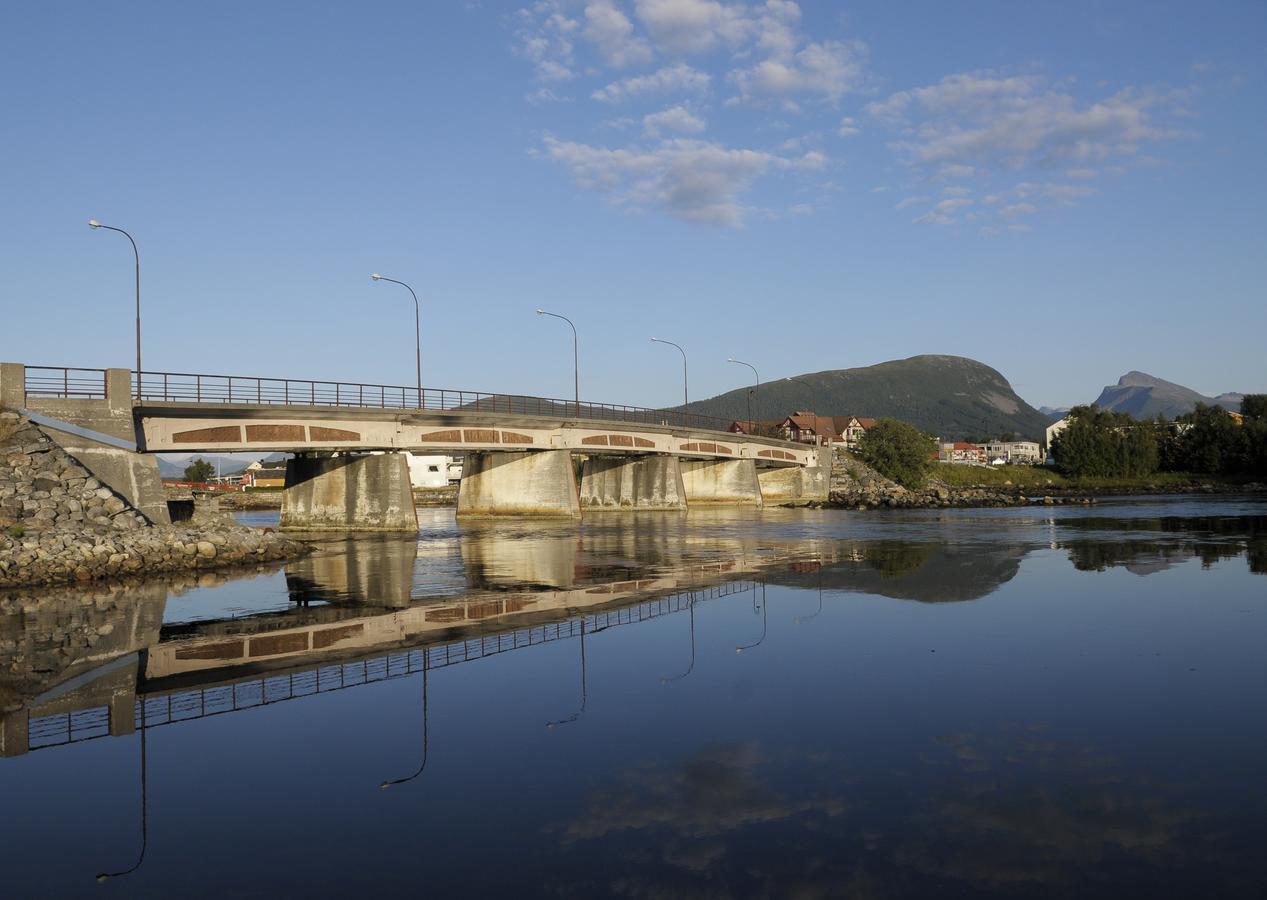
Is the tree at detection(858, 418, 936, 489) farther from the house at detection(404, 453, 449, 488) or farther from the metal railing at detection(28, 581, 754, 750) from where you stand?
the metal railing at detection(28, 581, 754, 750)

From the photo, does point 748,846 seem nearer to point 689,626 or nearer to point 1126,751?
point 1126,751

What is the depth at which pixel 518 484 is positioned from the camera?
67688 mm

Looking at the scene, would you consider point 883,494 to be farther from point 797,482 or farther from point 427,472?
point 427,472

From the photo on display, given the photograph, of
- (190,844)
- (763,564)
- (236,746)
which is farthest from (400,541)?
(190,844)

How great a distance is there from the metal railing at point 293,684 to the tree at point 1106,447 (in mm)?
144340

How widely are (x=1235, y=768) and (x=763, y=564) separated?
20426mm

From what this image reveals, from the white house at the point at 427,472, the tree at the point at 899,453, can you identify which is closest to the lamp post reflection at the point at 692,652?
the tree at the point at 899,453

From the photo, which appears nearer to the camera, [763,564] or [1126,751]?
[1126,751]

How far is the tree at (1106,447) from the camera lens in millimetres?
140000

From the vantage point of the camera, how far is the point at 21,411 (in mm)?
32562

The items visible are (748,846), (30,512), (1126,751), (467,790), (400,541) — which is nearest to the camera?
(748,846)

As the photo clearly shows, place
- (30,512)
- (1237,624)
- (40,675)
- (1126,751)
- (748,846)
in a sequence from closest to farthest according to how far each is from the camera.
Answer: (748,846)
(1126,751)
(40,675)
(1237,624)
(30,512)

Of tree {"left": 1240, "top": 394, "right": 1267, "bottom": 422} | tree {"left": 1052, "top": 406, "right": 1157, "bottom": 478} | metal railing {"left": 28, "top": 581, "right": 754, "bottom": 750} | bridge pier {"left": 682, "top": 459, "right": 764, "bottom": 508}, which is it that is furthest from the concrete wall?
tree {"left": 1240, "top": 394, "right": 1267, "bottom": 422}

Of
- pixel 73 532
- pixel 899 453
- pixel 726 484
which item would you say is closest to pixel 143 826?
pixel 73 532
